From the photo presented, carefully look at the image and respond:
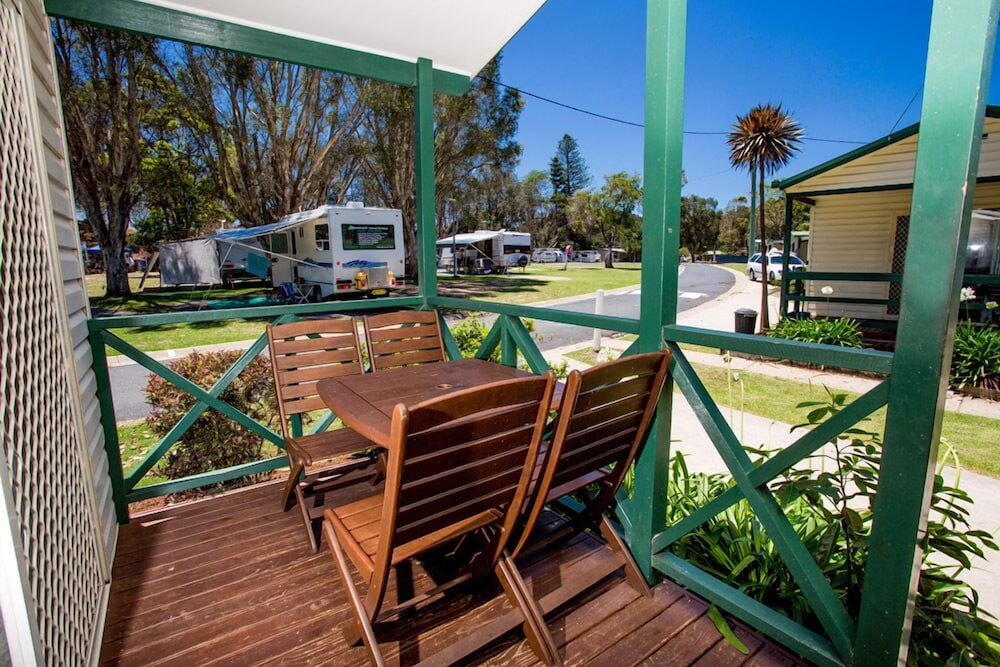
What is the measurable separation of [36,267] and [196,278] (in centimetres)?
1364

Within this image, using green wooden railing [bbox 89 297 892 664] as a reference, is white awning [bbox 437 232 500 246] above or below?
above

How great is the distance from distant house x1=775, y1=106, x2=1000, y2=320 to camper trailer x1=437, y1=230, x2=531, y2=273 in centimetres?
2002

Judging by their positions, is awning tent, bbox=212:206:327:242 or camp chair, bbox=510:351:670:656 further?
awning tent, bbox=212:206:327:242

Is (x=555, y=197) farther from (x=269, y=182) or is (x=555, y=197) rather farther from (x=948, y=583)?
(x=948, y=583)

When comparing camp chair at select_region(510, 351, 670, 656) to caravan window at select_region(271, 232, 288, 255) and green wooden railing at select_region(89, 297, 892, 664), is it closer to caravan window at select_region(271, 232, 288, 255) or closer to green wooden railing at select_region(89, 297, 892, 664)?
green wooden railing at select_region(89, 297, 892, 664)

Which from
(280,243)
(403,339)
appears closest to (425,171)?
(403,339)

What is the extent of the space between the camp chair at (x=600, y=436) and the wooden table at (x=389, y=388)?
1.04ft

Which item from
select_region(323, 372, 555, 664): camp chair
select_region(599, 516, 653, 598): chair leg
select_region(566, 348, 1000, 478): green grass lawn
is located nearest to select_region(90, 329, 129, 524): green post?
select_region(323, 372, 555, 664): camp chair

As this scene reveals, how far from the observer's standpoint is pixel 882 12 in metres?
9.18

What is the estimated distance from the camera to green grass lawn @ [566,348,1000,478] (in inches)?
162

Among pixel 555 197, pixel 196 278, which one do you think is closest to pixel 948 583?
pixel 196 278

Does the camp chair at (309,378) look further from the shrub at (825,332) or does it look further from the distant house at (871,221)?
the distant house at (871,221)

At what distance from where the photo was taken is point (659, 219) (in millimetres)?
1800

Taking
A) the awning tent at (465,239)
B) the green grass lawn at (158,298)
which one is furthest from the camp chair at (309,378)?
the awning tent at (465,239)
